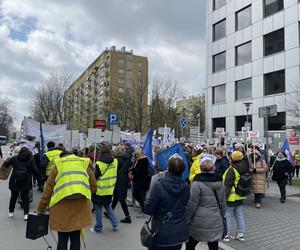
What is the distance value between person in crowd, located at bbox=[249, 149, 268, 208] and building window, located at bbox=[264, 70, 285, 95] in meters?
20.4

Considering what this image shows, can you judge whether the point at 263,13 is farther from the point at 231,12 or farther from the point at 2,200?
the point at 2,200

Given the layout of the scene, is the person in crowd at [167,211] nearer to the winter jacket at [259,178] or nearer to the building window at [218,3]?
the winter jacket at [259,178]

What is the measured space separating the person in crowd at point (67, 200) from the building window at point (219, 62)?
34.8 metres

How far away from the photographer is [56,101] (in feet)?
169

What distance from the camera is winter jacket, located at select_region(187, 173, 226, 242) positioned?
496 cm

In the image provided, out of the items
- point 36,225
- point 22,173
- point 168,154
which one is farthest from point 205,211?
point 22,173

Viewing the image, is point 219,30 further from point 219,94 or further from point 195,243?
point 195,243

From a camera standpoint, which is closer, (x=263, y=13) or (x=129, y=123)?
(x=263, y=13)

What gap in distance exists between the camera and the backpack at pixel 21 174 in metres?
8.79

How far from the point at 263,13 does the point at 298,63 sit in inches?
261

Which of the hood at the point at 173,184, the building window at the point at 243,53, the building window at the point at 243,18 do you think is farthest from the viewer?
the building window at the point at 243,18

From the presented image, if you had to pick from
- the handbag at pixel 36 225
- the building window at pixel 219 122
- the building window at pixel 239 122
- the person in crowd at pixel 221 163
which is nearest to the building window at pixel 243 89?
the building window at pixel 239 122

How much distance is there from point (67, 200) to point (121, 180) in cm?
381

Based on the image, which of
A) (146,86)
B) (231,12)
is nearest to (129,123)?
(146,86)
